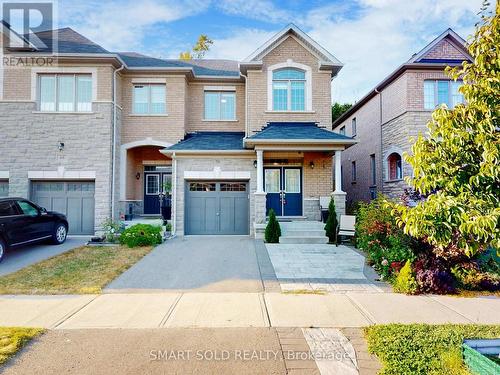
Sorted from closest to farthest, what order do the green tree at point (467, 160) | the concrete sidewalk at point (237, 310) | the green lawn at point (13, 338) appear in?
the green tree at point (467, 160) < the green lawn at point (13, 338) < the concrete sidewalk at point (237, 310)

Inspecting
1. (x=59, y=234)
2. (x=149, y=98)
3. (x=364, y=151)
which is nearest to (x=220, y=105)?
(x=149, y=98)

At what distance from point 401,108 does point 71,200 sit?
51.5 ft

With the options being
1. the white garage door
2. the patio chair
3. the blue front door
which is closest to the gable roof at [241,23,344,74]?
the blue front door

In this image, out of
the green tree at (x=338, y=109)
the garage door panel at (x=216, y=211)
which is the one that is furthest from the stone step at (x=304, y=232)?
the green tree at (x=338, y=109)

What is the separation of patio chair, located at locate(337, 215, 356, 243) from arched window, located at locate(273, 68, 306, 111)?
5.90m

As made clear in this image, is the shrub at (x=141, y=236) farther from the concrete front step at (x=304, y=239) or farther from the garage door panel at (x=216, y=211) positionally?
the concrete front step at (x=304, y=239)

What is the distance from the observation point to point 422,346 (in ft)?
12.5

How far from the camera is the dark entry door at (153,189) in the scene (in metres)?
15.2

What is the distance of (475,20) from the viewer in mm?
3656

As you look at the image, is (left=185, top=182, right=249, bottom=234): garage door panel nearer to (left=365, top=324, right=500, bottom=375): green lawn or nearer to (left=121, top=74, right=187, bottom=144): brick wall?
(left=121, top=74, right=187, bottom=144): brick wall

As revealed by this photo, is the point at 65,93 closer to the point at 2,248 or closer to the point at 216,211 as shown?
the point at 2,248

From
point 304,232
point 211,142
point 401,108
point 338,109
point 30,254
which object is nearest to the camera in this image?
point 30,254

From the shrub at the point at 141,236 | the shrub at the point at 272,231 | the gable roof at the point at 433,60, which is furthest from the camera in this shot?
the gable roof at the point at 433,60

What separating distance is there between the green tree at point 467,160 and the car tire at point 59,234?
37.3 ft
